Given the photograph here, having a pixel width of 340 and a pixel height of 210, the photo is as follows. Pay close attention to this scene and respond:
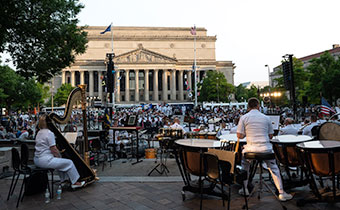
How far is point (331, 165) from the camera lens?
14.0 ft

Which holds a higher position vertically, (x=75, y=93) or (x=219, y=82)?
(x=219, y=82)

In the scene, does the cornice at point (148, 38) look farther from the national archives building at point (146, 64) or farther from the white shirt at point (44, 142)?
the white shirt at point (44, 142)

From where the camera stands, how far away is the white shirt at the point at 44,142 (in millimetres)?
5207

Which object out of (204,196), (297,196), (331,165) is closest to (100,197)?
(204,196)

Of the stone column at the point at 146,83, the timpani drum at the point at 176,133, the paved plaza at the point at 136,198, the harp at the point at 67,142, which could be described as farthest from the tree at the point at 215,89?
the harp at the point at 67,142

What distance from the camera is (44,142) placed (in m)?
5.23

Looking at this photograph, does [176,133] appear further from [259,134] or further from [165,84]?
[165,84]

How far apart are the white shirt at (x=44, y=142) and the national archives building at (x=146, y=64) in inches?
2432

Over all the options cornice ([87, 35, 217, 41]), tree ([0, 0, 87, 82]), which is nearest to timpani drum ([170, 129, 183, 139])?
tree ([0, 0, 87, 82])

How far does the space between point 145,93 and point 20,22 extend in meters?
60.7

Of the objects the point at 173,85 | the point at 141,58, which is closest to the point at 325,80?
the point at 173,85

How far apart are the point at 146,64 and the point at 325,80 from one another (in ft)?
153

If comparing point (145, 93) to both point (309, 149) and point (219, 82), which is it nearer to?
point (219, 82)

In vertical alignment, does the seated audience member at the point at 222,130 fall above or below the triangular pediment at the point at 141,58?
below
